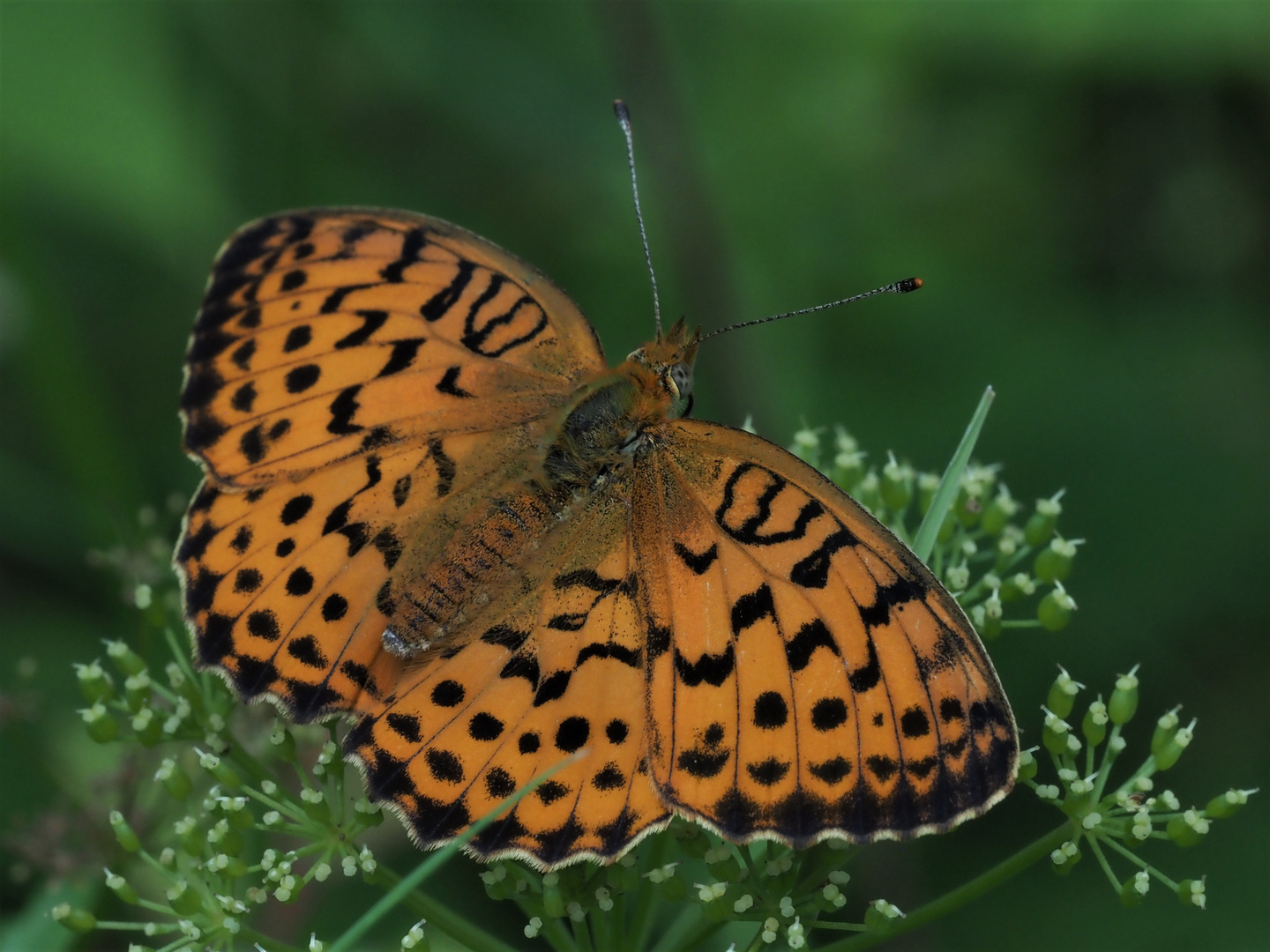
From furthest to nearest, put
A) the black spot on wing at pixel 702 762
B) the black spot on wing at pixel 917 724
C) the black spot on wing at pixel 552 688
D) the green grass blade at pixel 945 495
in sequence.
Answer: the green grass blade at pixel 945 495 < the black spot on wing at pixel 552 688 < the black spot on wing at pixel 702 762 < the black spot on wing at pixel 917 724

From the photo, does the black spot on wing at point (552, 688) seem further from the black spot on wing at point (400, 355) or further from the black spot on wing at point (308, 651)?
the black spot on wing at point (400, 355)

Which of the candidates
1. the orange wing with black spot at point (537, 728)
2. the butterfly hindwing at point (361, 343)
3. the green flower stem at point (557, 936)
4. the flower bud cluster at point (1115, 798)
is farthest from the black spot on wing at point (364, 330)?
the flower bud cluster at point (1115, 798)

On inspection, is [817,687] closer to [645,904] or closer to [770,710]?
[770,710]

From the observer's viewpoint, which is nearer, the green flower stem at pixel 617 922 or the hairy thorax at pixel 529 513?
the hairy thorax at pixel 529 513

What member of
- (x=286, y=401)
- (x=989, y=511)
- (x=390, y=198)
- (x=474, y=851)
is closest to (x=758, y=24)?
(x=390, y=198)

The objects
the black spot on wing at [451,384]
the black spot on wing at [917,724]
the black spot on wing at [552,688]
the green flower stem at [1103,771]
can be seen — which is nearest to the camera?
the black spot on wing at [917,724]

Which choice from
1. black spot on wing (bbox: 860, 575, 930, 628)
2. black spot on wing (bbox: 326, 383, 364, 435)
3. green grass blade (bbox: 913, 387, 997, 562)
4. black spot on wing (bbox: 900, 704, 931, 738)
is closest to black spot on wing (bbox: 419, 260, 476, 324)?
black spot on wing (bbox: 326, 383, 364, 435)

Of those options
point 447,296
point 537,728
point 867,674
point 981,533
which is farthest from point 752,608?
point 447,296
